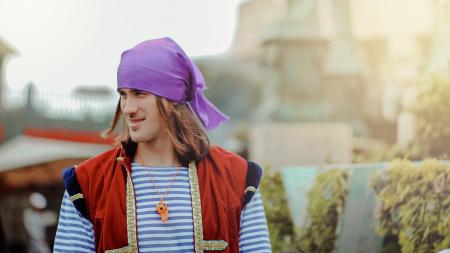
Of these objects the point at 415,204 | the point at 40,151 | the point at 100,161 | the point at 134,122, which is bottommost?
the point at 40,151

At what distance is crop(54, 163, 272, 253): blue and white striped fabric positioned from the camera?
2449 millimetres

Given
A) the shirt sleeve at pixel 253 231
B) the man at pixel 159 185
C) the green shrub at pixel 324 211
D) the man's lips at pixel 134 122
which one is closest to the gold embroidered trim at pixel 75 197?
the man at pixel 159 185

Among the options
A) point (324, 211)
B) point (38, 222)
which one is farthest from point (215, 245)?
point (38, 222)

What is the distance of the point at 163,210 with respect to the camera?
2.45 metres

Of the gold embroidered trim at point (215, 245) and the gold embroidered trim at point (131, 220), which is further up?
the gold embroidered trim at point (131, 220)

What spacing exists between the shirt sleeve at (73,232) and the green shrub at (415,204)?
71.2 inches

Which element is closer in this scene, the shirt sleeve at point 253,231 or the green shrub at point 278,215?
the shirt sleeve at point 253,231

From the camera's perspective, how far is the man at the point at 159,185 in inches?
96.7

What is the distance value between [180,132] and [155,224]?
0.31 meters

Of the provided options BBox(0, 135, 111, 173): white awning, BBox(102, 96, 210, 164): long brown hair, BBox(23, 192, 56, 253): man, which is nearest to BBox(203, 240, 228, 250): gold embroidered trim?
BBox(102, 96, 210, 164): long brown hair

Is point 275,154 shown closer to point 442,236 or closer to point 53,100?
point 442,236

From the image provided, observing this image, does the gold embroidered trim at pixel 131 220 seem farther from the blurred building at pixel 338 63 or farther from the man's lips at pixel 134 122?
the blurred building at pixel 338 63

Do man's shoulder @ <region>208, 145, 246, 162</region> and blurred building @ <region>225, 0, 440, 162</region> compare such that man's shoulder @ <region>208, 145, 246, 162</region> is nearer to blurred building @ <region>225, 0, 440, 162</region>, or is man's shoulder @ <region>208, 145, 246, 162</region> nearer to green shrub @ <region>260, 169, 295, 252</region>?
green shrub @ <region>260, 169, 295, 252</region>

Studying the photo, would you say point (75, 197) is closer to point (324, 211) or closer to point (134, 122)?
point (134, 122)
